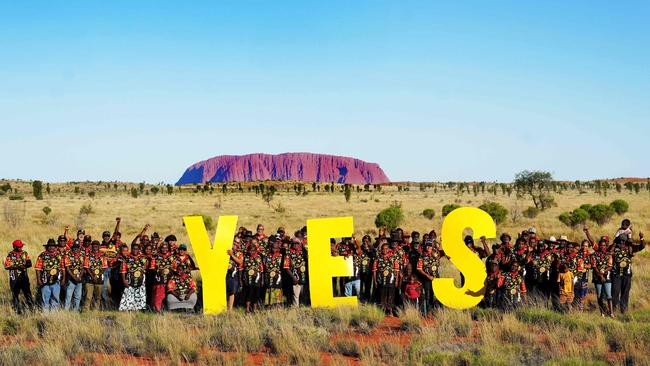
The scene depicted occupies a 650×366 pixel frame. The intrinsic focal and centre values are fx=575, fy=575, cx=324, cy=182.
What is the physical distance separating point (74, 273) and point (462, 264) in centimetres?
743

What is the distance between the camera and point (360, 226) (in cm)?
3128

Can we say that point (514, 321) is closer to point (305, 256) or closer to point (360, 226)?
point (305, 256)

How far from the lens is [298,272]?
1145cm

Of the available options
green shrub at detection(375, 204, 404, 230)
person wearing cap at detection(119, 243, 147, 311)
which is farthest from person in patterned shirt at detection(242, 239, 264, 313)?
green shrub at detection(375, 204, 404, 230)

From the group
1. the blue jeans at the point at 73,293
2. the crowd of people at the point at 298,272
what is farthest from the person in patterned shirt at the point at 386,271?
the blue jeans at the point at 73,293

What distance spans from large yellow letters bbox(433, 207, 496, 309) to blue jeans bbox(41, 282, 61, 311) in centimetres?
717

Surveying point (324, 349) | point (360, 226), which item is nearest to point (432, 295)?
point (324, 349)

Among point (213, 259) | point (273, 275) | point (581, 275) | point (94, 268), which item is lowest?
point (581, 275)

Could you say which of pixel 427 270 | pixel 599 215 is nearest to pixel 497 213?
pixel 599 215

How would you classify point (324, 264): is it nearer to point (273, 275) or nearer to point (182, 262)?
point (273, 275)

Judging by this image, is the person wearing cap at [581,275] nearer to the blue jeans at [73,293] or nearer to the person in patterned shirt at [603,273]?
the person in patterned shirt at [603,273]

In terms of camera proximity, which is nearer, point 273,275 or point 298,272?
point 273,275

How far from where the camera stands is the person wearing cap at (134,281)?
36.2 ft

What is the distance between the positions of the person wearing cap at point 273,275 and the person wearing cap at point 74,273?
11.6 ft
